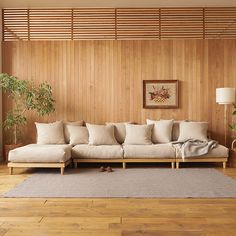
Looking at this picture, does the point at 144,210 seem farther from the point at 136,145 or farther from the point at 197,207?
the point at 136,145

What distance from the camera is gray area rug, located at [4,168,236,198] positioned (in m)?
4.01

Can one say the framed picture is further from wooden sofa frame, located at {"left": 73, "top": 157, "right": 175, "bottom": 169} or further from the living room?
wooden sofa frame, located at {"left": 73, "top": 157, "right": 175, "bottom": 169}

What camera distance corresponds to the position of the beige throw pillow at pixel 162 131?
641 cm

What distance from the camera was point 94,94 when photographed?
696cm

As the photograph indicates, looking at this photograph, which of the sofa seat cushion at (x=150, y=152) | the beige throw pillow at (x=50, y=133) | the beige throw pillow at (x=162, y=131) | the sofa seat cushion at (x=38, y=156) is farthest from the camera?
the beige throw pillow at (x=162, y=131)

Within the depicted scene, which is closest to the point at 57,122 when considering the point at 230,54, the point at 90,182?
the point at 90,182

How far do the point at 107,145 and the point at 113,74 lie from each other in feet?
5.56

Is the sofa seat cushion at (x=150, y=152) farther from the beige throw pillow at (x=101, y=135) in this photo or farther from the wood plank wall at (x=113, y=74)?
the wood plank wall at (x=113, y=74)

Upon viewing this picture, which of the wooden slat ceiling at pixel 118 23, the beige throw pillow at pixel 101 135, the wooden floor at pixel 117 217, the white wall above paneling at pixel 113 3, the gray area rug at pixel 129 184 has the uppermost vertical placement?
the white wall above paneling at pixel 113 3

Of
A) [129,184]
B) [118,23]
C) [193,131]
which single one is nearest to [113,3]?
[118,23]

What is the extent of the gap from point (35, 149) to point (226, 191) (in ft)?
10.4

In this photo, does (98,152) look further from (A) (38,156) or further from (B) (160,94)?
(B) (160,94)

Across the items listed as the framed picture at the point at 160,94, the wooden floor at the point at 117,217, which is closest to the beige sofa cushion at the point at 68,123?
the framed picture at the point at 160,94

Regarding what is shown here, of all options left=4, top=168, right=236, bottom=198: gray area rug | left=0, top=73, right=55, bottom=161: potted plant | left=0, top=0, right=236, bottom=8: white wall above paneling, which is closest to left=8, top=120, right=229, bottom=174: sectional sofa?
left=4, top=168, right=236, bottom=198: gray area rug
